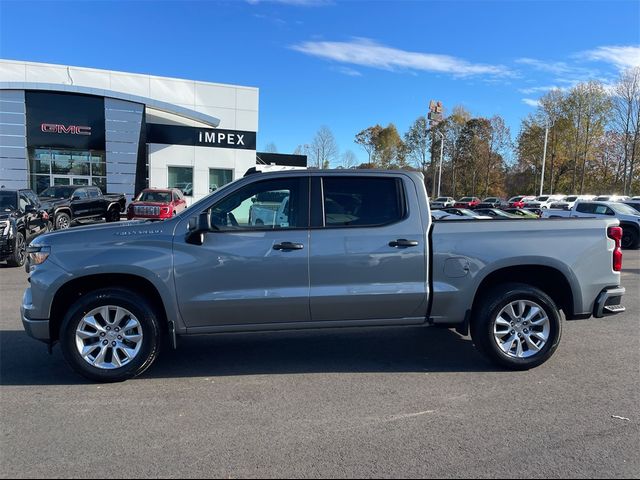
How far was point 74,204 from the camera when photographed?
1698 cm

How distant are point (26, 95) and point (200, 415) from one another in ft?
88.3

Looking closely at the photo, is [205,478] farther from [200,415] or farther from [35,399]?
[35,399]

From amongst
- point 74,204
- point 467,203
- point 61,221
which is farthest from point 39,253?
point 467,203

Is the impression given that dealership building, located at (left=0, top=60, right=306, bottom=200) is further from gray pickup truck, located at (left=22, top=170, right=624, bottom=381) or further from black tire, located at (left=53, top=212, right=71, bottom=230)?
gray pickup truck, located at (left=22, top=170, right=624, bottom=381)

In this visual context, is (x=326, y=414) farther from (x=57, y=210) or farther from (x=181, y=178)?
(x=181, y=178)

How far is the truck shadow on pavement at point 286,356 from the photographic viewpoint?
4551mm

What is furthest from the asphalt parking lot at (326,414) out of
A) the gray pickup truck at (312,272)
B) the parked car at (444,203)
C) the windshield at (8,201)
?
the parked car at (444,203)

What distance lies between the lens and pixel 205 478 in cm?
280

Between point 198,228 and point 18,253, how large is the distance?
8.92m

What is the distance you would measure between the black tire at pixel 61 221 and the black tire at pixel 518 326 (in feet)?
50.2

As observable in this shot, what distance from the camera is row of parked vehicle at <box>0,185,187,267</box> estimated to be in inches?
→ 418

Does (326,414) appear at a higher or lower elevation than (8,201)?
lower

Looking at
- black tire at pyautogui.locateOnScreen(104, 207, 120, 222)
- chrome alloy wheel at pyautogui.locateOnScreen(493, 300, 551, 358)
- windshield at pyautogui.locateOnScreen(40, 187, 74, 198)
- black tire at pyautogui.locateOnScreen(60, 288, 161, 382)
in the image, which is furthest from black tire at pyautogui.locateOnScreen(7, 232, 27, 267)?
chrome alloy wheel at pyautogui.locateOnScreen(493, 300, 551, 358)

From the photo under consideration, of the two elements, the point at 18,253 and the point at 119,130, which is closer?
the point at 18,253
